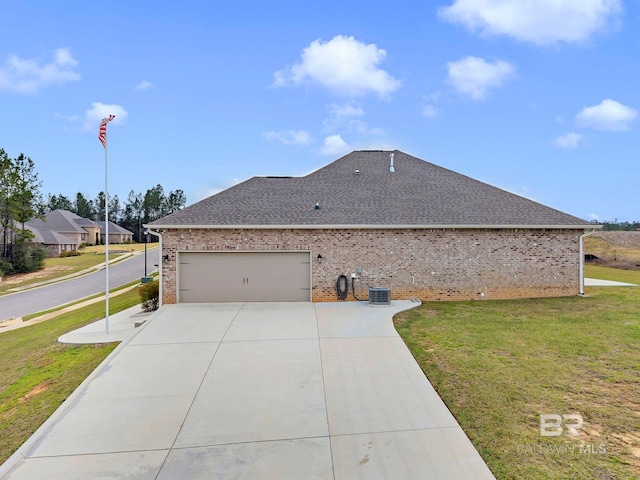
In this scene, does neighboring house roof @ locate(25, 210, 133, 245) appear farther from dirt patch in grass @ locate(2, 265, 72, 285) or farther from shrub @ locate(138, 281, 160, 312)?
shrub @ locate(138, 281, 160, 312)

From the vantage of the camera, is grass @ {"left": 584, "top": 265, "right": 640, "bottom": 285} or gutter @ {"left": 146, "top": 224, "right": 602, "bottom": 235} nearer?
gutter @ {"left": 146, "top": 224, "right": 602, "bottom": 235}

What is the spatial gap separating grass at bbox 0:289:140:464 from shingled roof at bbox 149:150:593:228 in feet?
14.8

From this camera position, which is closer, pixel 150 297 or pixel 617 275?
pixel 150 297

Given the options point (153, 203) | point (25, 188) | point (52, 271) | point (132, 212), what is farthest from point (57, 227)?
point (132, 212)

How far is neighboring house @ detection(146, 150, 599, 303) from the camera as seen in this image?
11.9 m

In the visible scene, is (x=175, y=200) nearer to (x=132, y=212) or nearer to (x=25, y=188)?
(x=132, y=212)

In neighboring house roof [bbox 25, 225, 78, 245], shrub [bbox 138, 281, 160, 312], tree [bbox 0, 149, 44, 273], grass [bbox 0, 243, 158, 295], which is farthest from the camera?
neighboring house roof [bbox 25, 225, 78, 245]

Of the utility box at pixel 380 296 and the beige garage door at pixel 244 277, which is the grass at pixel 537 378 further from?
the beige garage door at pixel 244 277

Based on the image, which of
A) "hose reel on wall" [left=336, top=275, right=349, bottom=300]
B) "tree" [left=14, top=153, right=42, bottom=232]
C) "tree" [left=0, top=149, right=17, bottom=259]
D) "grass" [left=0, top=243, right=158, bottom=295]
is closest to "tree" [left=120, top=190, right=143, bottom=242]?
"grass" [left=0, top=243, right=158, bottom=295]

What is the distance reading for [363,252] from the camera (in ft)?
39.6

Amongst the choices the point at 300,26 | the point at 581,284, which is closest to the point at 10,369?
the point at 300,26

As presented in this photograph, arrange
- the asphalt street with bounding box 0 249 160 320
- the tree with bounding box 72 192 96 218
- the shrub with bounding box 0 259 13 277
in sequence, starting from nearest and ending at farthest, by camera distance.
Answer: the asphalt street with bounding box 0 249 160 320
the shrub with bounding box 0 259 13 277
the tree with bounding box 72 192 96 218

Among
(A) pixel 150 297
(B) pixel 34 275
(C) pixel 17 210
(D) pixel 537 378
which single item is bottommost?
(B) pixel 34 275

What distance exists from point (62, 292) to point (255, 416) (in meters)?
26.6
